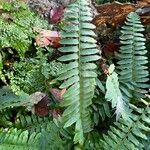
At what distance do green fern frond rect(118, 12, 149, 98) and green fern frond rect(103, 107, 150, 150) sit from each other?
271 mm

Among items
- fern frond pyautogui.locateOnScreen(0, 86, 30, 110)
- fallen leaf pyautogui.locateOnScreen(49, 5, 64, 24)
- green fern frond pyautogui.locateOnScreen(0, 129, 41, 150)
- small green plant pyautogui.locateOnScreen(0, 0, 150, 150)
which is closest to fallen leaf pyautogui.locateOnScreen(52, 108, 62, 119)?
small green plant pyautogui.locateOnScreen(0, 0, 150, 150)

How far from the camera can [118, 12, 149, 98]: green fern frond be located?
256 cm

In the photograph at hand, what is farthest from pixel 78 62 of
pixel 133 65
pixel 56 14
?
pixel 56 14

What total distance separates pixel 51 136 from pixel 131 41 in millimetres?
812

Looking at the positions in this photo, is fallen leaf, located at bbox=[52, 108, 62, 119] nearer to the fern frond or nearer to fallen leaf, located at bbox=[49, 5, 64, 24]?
the fern frond

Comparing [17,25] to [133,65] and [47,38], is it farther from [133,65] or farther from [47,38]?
[133,65]

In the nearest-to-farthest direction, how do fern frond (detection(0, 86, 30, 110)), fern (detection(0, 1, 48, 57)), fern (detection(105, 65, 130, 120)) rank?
fern (detection(105, 65, 130, 120))
fern frond (detection(0, 86, 30, 110))
fern (detection(0, 1, 48, 57))

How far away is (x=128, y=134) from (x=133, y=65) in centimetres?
53

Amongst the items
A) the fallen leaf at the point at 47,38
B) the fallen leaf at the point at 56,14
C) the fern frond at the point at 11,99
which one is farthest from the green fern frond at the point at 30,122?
the fallen leaf at the point at 56,14

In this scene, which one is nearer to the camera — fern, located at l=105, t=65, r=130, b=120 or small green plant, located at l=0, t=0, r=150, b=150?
small green plant, located at l=0, t=0, r=150, b=150

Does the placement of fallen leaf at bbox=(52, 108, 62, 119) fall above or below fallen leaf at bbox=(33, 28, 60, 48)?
below

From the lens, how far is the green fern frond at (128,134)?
7.15ft

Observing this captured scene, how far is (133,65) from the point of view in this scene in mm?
2580

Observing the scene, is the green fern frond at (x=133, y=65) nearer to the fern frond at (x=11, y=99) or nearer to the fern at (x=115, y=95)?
the fern at (x=115, y=95)
